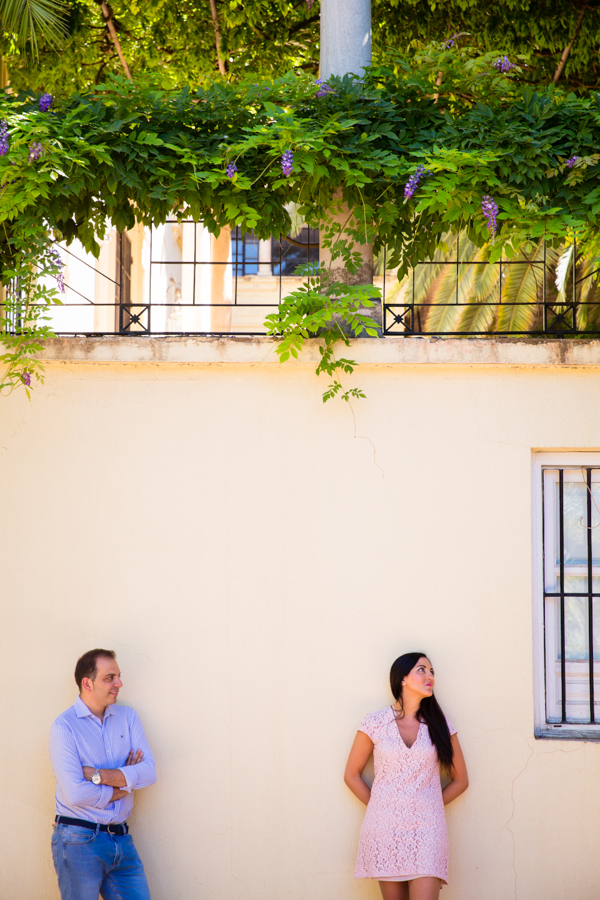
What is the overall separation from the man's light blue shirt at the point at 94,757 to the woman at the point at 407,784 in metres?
1.11

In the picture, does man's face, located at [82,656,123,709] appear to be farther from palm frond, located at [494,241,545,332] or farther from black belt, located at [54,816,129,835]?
palm frond, located at [494,241,545,332]

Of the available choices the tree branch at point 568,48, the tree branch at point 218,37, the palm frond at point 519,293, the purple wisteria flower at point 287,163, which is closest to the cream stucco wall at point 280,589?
the purple wisteria flower at point 287,163

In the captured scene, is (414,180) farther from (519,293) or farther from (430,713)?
(519,293)

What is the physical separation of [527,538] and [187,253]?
12.8 m

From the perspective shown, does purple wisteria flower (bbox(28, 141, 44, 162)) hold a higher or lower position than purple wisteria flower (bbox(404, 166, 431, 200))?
higher

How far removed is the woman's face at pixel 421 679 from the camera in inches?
156

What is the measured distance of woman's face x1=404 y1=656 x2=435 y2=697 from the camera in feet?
13.0

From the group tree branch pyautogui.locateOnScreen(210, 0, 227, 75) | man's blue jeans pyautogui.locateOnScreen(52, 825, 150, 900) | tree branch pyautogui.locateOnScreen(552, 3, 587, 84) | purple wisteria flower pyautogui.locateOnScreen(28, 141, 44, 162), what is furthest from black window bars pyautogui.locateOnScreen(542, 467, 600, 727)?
tree branch pyautogui.locateOnScreen(210, 0, 227, 75)

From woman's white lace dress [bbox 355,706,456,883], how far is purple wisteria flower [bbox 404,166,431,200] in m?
2.77

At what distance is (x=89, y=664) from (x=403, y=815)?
1756 millimetres

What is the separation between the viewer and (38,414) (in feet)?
14.3

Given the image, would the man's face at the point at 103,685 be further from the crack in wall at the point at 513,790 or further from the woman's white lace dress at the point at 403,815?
the crack in wall at the point at 513,790

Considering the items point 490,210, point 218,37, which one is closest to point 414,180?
point 490,210

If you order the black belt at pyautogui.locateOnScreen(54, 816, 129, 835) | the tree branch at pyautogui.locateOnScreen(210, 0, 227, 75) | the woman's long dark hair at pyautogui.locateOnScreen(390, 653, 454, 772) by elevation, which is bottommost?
the black belt at pyautogui.locateOnScreen(54, 816, 129, 835)
